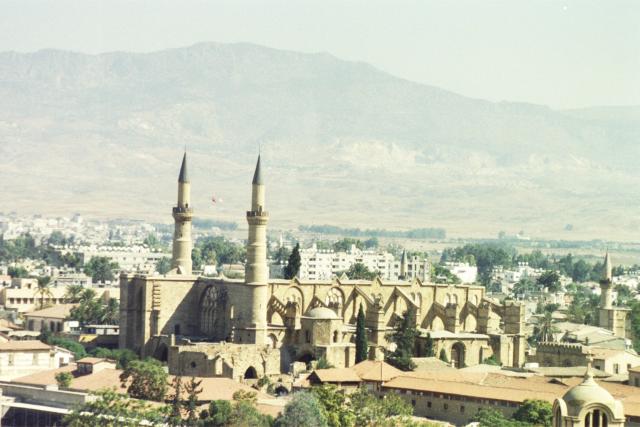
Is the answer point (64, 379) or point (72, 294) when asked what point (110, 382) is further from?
point (72, 294)

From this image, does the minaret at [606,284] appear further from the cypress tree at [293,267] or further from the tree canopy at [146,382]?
the tree canopy at [146,382]

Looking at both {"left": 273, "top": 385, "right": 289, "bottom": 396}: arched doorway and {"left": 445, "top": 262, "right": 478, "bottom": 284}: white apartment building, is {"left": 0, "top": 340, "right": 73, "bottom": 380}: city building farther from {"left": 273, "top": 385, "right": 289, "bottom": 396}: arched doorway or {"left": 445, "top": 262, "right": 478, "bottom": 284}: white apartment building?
{"left": 445, "top": 262, "right": 478, "bottom": 284}: white apartment building

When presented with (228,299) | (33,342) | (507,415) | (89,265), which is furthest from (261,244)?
(89,265)

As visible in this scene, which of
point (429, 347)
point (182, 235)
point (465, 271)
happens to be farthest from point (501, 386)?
point (465, 271)

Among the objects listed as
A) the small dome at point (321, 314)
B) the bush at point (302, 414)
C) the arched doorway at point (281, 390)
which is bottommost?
the arched doorway at point (281, 390)

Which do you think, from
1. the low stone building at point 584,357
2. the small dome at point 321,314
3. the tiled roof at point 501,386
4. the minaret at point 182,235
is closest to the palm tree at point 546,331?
the low stone building at point 584,357

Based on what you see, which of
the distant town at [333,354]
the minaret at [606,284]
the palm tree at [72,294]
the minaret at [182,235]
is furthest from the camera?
the palm tree at [72,294]

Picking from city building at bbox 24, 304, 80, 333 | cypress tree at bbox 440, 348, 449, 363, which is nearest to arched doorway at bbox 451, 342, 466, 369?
cypress tree at bbox 440, 348, 449, 363
